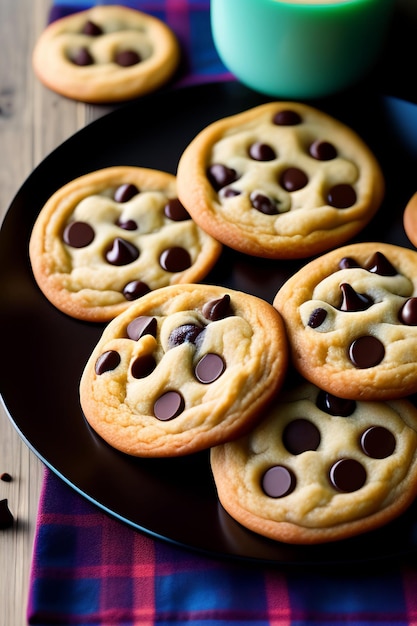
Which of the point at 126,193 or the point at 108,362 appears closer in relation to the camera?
the point at 108,362

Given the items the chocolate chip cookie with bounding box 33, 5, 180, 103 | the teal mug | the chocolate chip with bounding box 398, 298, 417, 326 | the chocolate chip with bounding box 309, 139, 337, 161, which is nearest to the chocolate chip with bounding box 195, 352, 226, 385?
the chocolate chip with bounding box 398, 298, 417, 326

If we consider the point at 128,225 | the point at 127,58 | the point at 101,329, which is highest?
the point at 127,58

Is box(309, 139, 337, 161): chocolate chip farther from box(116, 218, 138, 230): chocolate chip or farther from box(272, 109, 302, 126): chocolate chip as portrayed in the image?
box(116, 218, 138, 230): chocolate chip

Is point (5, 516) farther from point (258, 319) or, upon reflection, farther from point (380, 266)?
point (380, 266)

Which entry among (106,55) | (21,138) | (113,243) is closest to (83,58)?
(106,55)

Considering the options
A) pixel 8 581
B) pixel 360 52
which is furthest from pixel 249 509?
pixel 360 52

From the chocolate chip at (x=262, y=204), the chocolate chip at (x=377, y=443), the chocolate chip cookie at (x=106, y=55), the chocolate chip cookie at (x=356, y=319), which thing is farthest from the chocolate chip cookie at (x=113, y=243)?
the chocolate chip at (x=377, y=443)
